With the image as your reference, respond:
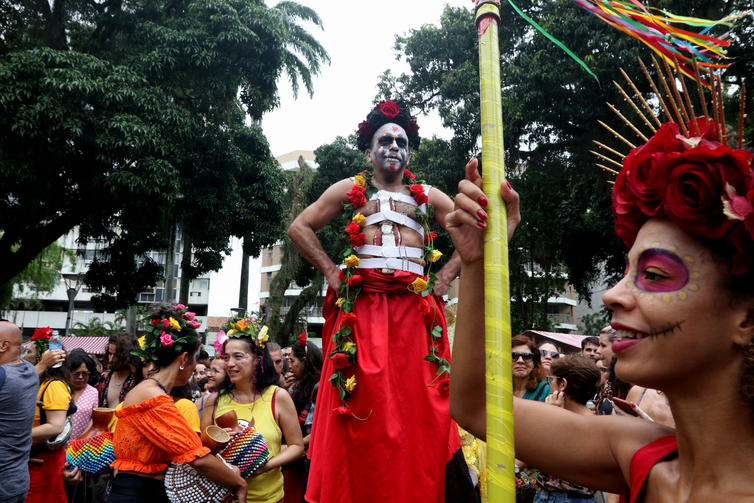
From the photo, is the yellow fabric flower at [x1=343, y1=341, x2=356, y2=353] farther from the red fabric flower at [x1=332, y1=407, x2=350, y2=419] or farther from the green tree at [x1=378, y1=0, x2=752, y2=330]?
the green tree at [x1=378, y1=0, x2=752, y2=330]

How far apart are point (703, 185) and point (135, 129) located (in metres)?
13.0

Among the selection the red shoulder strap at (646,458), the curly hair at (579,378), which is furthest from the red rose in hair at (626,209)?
the curly hair at (579,378)

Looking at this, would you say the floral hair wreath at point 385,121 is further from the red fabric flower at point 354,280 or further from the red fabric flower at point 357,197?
the red fabric flower at point 354,280

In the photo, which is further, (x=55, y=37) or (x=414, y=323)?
(x=55, y=37)

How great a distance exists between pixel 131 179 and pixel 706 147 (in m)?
13.0

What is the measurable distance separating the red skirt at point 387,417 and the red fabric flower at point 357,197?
50 centimetres

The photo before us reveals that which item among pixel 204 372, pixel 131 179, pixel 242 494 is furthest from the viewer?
pixel 131 179

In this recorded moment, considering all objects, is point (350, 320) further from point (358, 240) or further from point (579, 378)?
point (579, 378)

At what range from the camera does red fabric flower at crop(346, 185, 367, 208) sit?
3801 mm

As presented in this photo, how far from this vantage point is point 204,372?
8531 millimetres

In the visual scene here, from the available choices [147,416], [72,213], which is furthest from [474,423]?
[72,213]

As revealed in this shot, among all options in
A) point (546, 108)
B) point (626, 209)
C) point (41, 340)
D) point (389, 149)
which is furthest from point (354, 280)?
point (546, 108)

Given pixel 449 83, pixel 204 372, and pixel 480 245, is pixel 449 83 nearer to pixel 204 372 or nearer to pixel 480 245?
pixel 204 372

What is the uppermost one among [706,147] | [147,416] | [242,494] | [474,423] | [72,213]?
[72,213]
